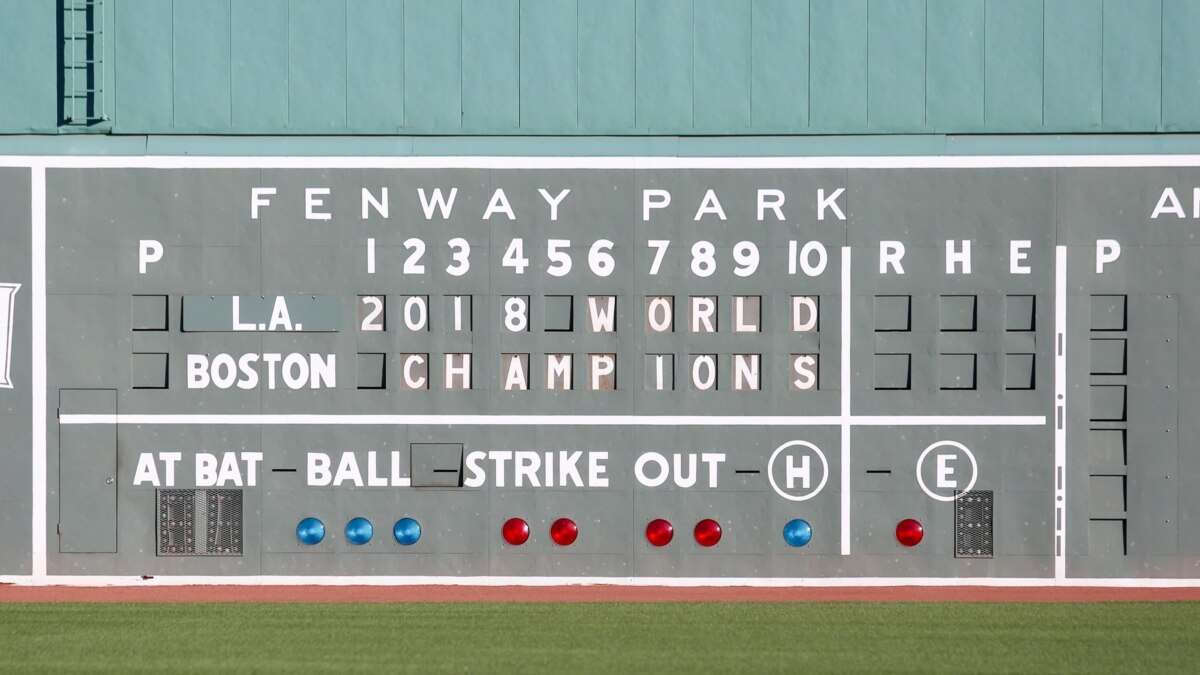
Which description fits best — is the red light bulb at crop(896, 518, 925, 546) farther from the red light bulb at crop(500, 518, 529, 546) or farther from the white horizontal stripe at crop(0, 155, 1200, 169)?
the red light bulb at crop(500, 518, 529, 546)

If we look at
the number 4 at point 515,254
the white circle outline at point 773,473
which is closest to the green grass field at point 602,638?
the white circle outline at point 773,473

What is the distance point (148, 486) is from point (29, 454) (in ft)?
3.03

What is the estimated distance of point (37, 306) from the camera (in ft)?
36.2

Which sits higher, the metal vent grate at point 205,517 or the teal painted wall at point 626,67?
the teal painted wall at point 626,67

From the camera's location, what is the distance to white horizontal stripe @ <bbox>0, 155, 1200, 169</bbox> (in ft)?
36.0

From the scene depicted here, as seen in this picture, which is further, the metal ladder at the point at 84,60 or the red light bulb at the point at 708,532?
the metal ladder at the point at 84,60

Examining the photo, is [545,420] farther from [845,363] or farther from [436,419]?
[845,363]

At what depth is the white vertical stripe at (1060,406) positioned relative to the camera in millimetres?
10922

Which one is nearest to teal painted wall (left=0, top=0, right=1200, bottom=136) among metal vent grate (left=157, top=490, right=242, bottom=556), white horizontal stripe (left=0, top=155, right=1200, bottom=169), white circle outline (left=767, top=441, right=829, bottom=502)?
white horizontal stripe (left=0, top=155, right=1200, bottom=169)

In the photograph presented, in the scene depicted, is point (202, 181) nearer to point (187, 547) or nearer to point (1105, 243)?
point (187, 547)

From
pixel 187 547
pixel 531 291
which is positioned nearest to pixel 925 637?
pixel 531 291

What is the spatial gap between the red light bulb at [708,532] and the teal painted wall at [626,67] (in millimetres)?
2949

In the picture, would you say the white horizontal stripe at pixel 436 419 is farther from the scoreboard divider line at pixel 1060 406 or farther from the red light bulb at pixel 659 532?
the scoreboard divider line at pixel 1060 406

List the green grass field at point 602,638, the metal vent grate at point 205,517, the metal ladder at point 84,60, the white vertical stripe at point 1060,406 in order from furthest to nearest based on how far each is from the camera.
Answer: the metal ladder at point 84,60
the metal vent grate at point 205,517
the white vertical stripe at point 1060,406
the green grass field at point 602,638
